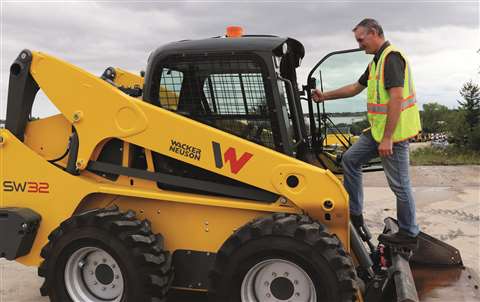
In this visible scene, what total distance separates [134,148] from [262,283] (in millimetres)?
1455

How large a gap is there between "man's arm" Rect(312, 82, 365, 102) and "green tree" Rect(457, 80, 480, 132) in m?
19.3

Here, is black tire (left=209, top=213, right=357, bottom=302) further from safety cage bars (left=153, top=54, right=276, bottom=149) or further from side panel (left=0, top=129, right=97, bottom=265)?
side panel (left=0, top=129, right=97, bottom=265)

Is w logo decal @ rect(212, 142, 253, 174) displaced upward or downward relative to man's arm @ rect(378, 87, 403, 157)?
downward

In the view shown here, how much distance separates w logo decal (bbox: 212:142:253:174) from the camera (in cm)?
340

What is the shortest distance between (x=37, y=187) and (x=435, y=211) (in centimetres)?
621

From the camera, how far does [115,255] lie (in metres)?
3.40

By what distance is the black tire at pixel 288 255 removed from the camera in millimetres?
3057

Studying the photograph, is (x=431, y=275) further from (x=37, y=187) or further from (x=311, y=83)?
(x=37, y=187)

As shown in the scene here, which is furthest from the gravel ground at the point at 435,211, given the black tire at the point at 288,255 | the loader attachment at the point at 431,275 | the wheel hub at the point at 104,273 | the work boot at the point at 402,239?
the black tire at the point at 288,255

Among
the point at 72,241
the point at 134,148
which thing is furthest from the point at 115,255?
the point at 134,148

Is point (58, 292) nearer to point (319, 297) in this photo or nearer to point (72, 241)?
point (72, 241)

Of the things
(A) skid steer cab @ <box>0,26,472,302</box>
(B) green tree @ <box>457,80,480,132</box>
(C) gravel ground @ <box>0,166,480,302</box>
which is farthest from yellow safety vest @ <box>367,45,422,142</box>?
(B) green tree @ <box>457,80,480,132</box>

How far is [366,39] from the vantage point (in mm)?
3672

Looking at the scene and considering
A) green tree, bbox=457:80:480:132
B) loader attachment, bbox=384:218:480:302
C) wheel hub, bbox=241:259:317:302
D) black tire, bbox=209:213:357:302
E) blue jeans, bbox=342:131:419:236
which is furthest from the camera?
green tree, bbox=457:80:480:132
